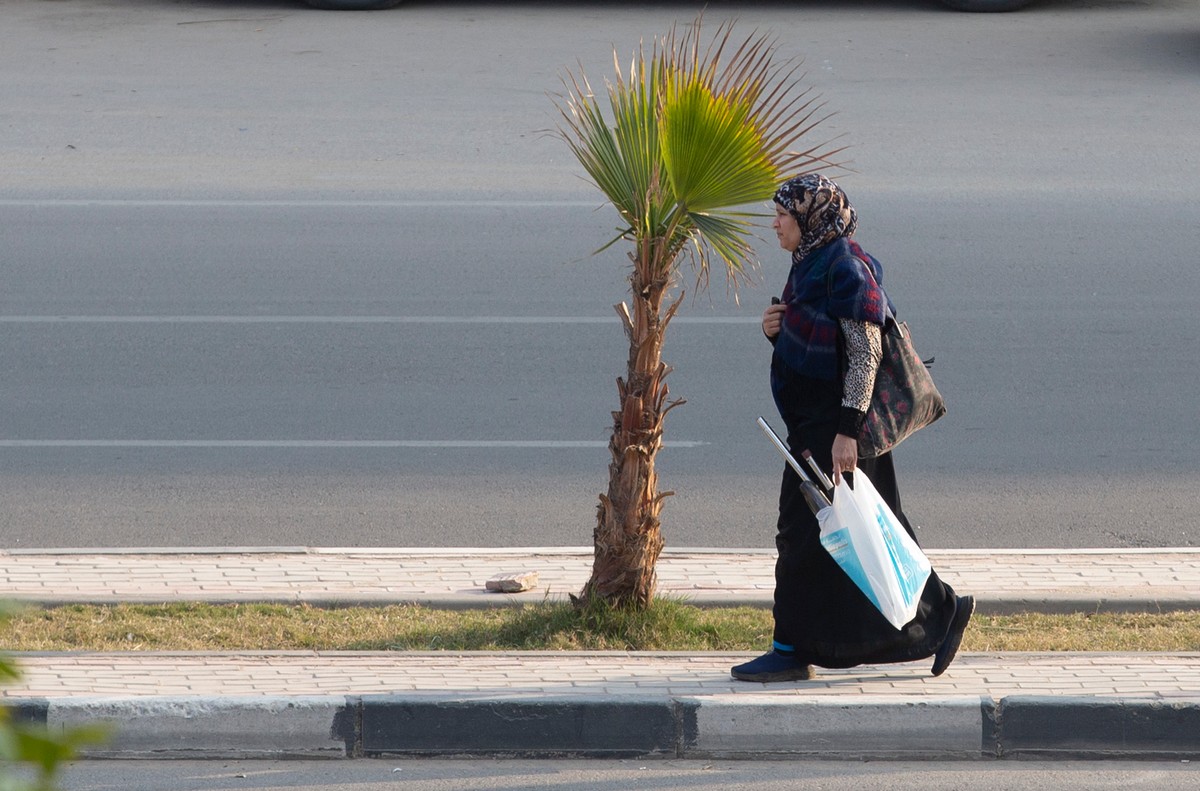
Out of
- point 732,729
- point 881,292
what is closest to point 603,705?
point 732,729

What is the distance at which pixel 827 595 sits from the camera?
191 inches

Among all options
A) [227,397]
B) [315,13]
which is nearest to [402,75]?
[315,13]

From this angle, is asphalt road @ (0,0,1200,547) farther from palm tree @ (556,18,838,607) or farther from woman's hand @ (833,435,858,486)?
woman's hand @ (833,435,858,486)

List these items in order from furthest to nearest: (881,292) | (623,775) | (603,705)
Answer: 1. (881,292)
2. (603,705)
3. (623,775)

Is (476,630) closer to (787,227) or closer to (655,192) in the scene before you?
(655,192)

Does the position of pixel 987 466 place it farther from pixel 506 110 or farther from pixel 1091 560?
pixel 506 110

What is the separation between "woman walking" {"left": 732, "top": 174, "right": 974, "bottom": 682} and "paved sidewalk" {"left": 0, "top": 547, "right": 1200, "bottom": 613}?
1.07m

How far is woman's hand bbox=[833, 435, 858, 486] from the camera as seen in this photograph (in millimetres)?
4680

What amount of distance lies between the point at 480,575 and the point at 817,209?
220 cm

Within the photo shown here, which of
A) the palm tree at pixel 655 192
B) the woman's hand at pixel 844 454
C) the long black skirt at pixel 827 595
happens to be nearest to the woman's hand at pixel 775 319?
the long black skirt at pixel 827 595

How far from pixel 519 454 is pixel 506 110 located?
8.15 meters

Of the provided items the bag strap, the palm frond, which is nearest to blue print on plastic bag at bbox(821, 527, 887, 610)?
the bag strap

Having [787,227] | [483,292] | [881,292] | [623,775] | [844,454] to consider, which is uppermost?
[787,227]

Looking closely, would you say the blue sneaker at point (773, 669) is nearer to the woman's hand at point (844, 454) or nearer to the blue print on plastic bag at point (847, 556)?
the blue print on plastic bag at point (847, 556)
